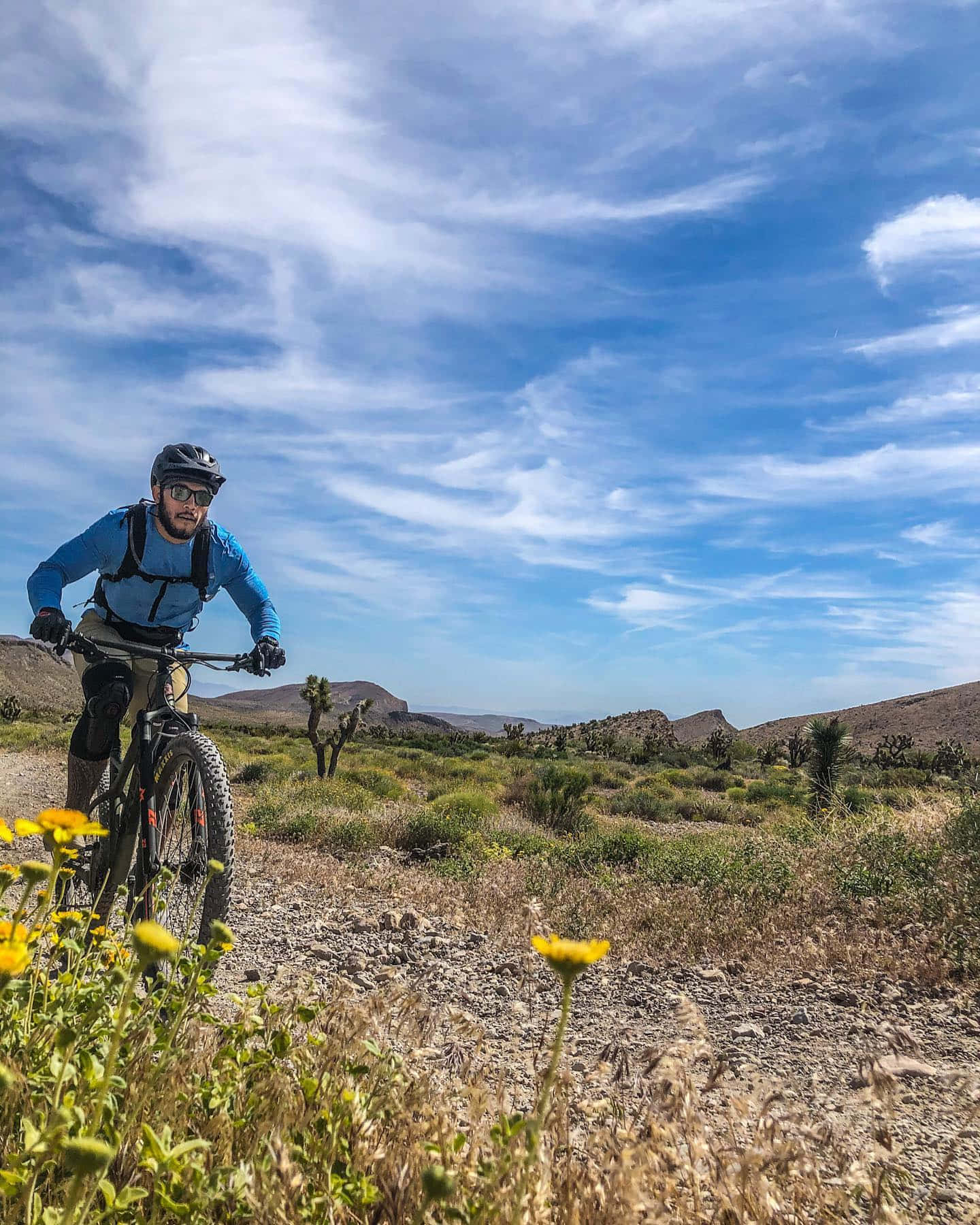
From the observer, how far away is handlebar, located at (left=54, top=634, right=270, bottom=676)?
3.84 metres

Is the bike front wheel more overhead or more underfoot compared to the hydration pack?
more underfoot

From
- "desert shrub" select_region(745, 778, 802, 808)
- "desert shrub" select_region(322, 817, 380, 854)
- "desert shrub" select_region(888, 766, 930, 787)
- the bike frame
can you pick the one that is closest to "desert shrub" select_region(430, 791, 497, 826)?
"desert shrub" select_region(322, 817, 380, 854)

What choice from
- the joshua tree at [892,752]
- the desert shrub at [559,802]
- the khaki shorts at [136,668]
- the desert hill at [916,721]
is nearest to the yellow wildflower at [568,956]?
the khaki shorts at [136,668]

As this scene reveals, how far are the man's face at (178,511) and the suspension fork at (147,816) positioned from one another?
1.01m

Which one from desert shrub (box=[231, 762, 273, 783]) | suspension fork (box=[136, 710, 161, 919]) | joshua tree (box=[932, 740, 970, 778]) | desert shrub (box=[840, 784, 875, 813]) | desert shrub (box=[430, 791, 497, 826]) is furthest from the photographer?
joshua tree (box=[932, 740, 970, 778])

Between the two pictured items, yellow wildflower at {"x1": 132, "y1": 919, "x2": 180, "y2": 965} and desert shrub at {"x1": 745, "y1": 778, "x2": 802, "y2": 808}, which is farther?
desert shrub at {"x1": 745, "y1": 778, "x2": 802, "y2": 808}

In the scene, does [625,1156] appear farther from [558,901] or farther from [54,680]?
[54,680]

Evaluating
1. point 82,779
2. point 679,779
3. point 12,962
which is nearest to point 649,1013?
point 82,779

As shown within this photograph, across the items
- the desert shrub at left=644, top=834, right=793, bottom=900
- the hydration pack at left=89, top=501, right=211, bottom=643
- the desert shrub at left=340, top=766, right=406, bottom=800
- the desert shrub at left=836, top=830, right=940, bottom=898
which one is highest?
the hydration pack at left=89, top=501, right=211, bottom=643

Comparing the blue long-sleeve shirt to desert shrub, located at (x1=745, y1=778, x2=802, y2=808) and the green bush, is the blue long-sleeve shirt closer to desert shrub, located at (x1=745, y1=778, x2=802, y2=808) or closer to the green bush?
the green bush

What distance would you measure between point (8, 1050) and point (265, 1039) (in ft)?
2.19

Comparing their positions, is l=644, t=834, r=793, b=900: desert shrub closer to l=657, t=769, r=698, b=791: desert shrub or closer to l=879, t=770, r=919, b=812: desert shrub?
l=879, t=770, r=919, b=812: desert shrub

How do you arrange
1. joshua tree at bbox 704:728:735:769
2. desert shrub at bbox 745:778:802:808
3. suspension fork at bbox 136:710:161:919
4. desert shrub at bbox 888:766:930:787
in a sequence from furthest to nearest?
joshua tree at bbox 704:728:735:769, desert shrub at bbox 888:766:930:787, desert shrub at bbox 745:778:802:808, suspension fork at bbox 136:710:161:919

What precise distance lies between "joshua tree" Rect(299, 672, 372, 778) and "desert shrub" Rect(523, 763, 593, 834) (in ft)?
17.6
